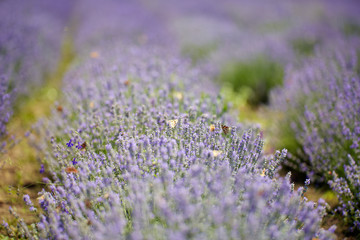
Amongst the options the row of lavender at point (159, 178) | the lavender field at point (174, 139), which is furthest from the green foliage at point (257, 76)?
the row of lavender at point (159, 178)

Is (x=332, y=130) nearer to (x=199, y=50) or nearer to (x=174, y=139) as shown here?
(x=174, y=139)

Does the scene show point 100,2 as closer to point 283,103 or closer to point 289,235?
point 283,103

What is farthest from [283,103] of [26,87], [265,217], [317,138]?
[26,87]

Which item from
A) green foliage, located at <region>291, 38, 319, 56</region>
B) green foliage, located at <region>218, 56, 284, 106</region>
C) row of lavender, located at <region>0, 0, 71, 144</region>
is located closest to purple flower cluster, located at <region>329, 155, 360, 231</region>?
green foliage, located at <region>218, 56, 284, 106</region>

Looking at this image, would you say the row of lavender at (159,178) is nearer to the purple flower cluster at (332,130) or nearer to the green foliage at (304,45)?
the purple flower cluster at (332,130)

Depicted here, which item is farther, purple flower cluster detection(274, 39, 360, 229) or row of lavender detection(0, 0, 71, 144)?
row of lavender detection(0, 0, 71, 144)

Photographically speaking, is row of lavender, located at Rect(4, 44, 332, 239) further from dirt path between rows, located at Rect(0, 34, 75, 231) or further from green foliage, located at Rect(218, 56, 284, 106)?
green foliage, located at Rect(218, 56, 284, 106)
